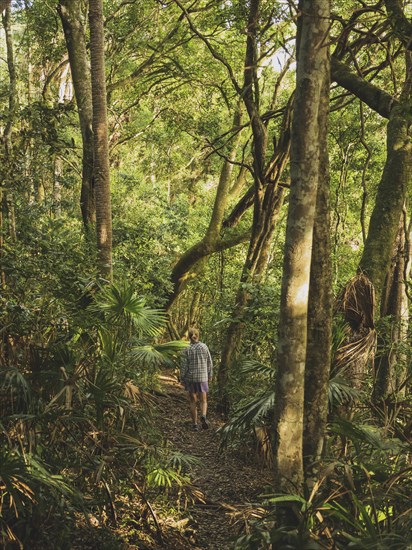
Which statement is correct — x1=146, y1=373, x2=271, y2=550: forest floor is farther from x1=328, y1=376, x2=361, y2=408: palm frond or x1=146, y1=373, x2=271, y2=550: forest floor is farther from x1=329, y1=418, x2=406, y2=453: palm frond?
x1=328, y1=376, x2=361, y2=408: palm frond

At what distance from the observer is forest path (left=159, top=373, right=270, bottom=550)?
6.37 m

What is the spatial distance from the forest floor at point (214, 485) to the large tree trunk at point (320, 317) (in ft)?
2.12

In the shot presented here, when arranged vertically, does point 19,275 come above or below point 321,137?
below

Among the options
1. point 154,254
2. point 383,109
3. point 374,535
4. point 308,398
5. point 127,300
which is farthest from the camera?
point 154,254

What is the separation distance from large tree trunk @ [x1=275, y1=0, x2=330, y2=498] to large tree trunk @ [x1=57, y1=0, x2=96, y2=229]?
6709 mm

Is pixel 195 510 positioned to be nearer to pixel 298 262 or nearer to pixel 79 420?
pixel 79 420

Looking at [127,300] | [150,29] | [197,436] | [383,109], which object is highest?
[150,29]

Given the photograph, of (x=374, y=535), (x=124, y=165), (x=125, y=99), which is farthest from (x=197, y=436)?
(x=124, y=165)

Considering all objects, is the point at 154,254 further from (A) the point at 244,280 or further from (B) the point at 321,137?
(B) the point at 321,137

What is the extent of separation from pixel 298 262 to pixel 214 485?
442cm

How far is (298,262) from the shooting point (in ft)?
15.2

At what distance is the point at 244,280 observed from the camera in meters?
12.1

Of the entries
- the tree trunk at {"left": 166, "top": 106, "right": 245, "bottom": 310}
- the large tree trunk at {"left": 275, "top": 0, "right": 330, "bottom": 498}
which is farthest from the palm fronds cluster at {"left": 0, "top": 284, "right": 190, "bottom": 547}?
the tree trunk at {"left": 166, "top": 106, "right": 245, "bottom": 310}

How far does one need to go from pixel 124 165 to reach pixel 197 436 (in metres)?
14.6
